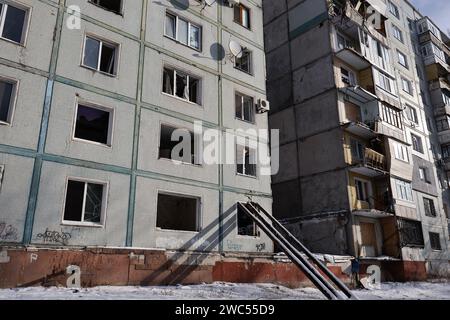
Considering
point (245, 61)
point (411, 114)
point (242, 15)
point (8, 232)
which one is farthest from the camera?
point (411, 114)

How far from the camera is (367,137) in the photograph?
77.5 ft

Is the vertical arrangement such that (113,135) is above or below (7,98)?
below

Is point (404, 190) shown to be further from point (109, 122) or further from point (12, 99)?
point (12, 99)

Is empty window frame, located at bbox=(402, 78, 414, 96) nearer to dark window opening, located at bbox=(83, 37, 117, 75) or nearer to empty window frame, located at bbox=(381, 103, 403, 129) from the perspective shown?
empty window frame, located at bbox=(381, 103, 403, 129)

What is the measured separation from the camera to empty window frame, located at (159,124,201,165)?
14.6 meters

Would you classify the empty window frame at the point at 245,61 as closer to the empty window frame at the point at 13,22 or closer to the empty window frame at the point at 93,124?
the empty window frame at the point at 93,124

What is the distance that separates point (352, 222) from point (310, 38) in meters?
13.2

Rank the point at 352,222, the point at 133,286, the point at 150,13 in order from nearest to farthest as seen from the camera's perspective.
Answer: the point at 133,286
the point at 150,13
the point at 352,222

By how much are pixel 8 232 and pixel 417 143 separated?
29.2 m

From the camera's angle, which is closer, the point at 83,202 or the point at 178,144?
the point at 83,202

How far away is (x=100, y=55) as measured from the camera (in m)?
13.2

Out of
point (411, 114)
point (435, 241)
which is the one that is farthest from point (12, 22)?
point (411, 114)

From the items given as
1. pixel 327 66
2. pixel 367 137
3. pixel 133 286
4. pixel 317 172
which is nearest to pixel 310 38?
pixel 327 66

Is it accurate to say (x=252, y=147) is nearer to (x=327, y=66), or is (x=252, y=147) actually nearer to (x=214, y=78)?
(x=214, y=78)
